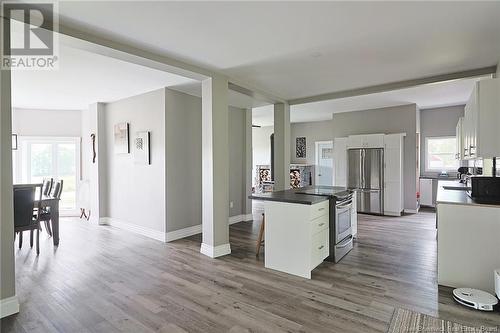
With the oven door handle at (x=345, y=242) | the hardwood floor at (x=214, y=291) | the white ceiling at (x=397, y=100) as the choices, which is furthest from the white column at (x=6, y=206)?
the white ceiling at (x=397, y=100)

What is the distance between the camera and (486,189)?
10.1 ft

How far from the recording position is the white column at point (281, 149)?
5.62m

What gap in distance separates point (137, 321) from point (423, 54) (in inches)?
165

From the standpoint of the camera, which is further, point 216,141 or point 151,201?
point 151,201

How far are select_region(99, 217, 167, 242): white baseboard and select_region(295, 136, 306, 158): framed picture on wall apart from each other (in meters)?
6.43

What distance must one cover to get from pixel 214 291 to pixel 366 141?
570 cm

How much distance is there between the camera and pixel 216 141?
398 centimetres

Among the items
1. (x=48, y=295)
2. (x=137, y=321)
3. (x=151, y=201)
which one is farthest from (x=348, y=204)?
(x=48, y=295)

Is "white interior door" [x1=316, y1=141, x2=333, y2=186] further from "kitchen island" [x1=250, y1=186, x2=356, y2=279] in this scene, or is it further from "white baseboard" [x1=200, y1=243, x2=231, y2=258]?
"white baseboard" [x1=200, y1=243, x2=231, y2=258]

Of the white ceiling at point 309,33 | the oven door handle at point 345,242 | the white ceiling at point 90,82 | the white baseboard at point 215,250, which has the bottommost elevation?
the white baseboard at point 215,250

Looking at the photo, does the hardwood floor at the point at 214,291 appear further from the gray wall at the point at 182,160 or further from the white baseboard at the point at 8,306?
the gray wall at the point at 182,160

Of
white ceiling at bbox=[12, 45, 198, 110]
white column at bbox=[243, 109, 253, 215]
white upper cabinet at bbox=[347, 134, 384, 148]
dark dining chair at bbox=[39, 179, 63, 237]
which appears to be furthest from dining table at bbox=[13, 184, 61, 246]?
white upper cabinet at bbox=[347, 134, 384, 148]

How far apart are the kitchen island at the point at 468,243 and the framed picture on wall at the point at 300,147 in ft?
23.3

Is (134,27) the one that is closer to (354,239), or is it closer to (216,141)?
(216,141)
